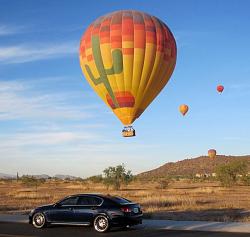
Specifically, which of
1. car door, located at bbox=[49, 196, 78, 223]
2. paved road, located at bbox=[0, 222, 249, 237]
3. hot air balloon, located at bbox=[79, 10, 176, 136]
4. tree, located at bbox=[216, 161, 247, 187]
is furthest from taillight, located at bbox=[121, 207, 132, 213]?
tree, located at bbox=[216, 161, 247, 187]

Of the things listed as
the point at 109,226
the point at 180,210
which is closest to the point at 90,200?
the point at 109,226

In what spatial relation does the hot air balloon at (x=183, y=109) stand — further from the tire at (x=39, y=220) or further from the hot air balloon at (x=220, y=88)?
the tire at (x=39, y=220)

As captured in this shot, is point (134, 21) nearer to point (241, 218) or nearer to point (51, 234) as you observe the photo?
point (241, 218)

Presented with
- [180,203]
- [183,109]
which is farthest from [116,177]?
[180,203]

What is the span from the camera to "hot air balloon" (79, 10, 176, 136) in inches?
1361

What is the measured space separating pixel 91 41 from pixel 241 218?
15825 millimetres

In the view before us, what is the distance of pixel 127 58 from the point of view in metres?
34.6

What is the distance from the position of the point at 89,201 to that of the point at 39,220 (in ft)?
7.90

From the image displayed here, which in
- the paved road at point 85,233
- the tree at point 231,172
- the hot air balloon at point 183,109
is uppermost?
the hot air balloon at point 183,109

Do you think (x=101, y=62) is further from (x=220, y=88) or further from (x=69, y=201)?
(x=220, y=88)

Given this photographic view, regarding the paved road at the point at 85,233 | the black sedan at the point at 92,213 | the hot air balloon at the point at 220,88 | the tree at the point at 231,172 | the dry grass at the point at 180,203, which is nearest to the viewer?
the paved road at the point at 85,233

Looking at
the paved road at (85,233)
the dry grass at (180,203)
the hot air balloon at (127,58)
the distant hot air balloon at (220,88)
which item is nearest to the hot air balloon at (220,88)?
the distant hot air balloon at (220,88)

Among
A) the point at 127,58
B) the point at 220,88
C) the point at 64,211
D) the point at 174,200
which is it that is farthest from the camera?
the point at 220,88

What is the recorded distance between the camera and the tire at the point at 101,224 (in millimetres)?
19969
